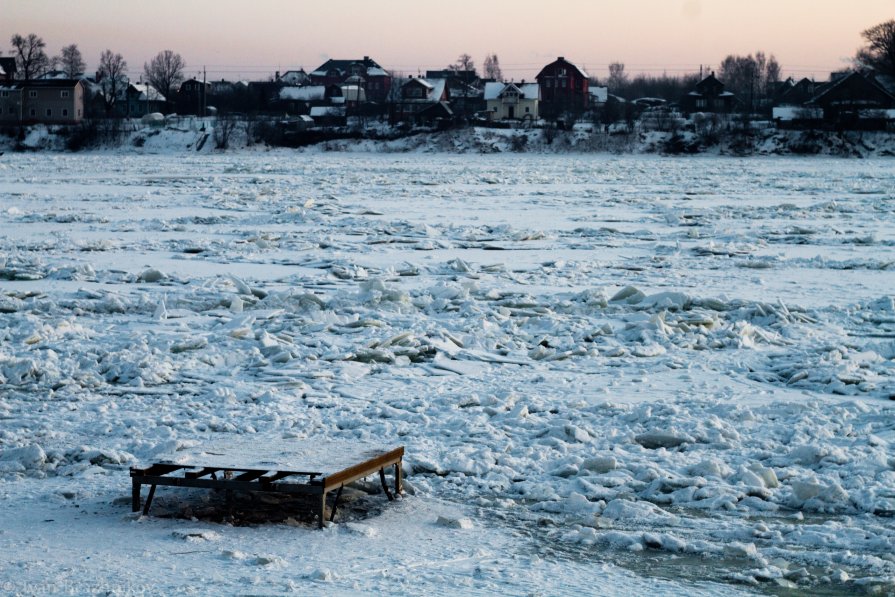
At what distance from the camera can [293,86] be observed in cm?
11250

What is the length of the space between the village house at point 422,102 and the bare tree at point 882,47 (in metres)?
33.8

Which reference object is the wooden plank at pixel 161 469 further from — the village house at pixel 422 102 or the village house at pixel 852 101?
the village house at pixel 422 102

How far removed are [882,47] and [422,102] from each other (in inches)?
1466

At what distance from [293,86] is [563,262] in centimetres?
9981

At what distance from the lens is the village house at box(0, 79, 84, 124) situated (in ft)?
323

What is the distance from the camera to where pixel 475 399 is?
28.7 feet

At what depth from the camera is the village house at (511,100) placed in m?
100

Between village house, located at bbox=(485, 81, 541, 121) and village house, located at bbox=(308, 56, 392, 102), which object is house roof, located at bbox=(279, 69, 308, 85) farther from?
village house, located at bbox=(485, 81, 541, 121)

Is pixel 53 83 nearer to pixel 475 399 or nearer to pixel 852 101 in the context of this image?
pixel 852 101

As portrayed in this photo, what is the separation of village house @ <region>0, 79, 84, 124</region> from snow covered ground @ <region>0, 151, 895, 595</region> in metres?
83.5

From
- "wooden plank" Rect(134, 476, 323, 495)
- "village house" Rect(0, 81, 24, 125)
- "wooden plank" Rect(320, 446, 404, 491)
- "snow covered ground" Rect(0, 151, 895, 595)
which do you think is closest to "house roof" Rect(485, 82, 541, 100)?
"village house" Rect(0, 81, 24, 125)

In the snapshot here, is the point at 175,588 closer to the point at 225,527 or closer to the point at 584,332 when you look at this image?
the point at 225,527

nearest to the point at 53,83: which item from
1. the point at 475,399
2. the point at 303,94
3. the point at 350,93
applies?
the point at 303,94

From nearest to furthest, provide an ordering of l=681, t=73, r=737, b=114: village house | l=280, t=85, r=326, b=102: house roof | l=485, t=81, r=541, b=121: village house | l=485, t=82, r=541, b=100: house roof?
l=681, t=73, r=737, b=114: village house
l=485, t=81, r=541, b=121: village house
l=485, t=82, r=541, b=100: house roof
l=280, t=85, r=326, b=102: house roof
